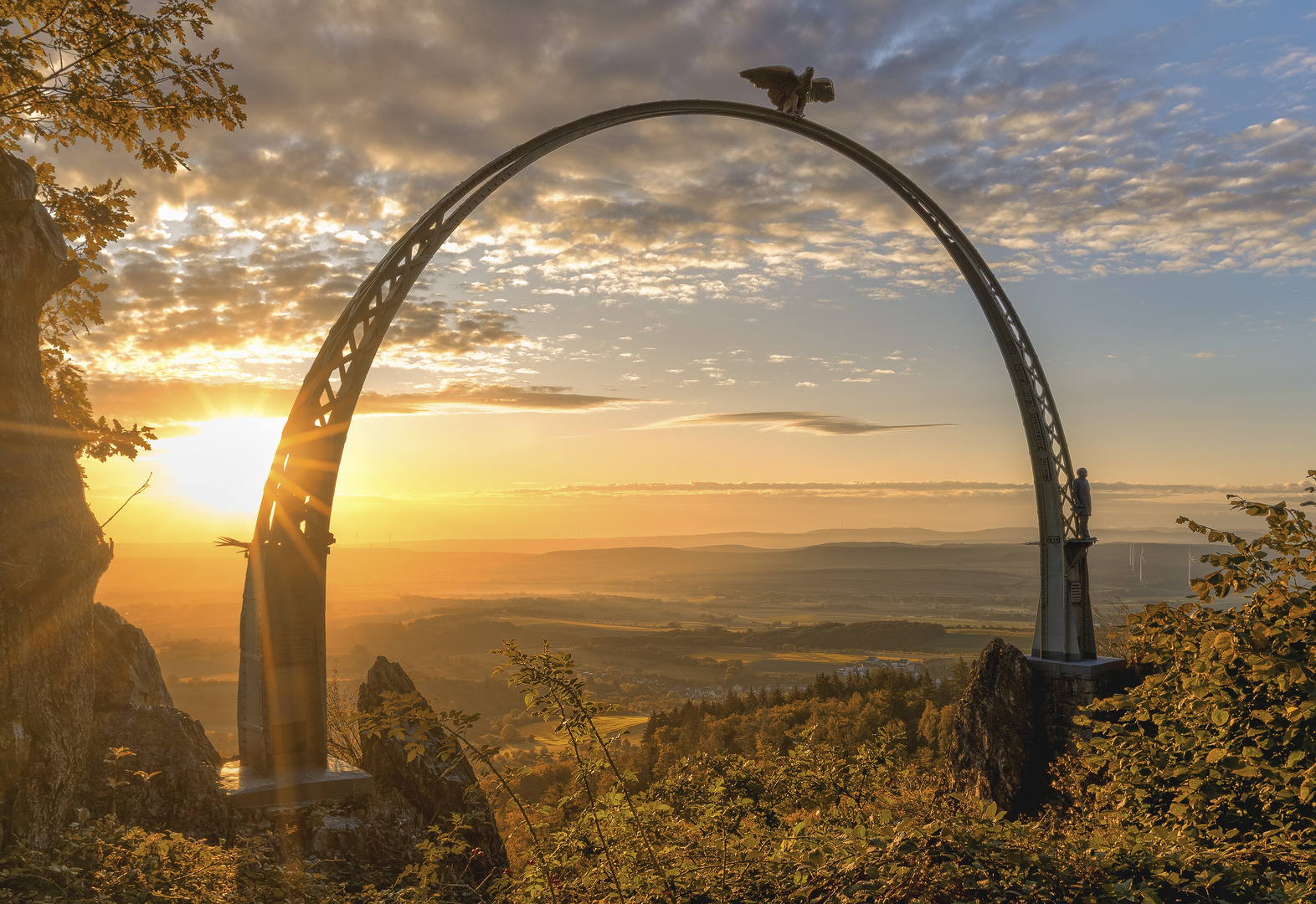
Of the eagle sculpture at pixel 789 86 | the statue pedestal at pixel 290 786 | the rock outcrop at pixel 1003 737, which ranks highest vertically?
the eagle sculpture at pixel 789 86

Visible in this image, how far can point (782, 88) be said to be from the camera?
580 inches

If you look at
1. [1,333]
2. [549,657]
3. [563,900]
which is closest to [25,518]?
[1,333]

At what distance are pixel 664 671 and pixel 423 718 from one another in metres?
180

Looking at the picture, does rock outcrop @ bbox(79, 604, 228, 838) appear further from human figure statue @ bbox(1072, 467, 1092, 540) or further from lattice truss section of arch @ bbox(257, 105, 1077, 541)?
human figure statue @ bbox(1072, 467, 1092, 540)

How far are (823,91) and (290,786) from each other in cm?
1542

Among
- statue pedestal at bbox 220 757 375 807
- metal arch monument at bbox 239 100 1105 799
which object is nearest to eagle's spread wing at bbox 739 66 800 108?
metal arch monument at bbox 239 100 1105 799

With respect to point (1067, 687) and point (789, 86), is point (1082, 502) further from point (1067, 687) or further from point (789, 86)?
point (789, 86)

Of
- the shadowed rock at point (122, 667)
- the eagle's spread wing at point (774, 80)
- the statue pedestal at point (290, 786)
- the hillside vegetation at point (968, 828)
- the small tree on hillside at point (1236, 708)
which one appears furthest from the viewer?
the eagle's spread wing at point (774, 80)

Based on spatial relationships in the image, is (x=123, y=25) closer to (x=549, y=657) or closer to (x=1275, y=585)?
(x=549, y=657)

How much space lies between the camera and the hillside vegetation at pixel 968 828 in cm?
402

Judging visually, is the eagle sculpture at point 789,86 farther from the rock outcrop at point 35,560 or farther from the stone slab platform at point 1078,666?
the stone slab platform at point 1078,666

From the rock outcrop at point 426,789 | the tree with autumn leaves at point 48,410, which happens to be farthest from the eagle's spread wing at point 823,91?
the rock outcrop at point 426,789

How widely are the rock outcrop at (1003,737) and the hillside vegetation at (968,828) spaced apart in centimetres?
1046

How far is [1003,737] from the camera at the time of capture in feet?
58.3
